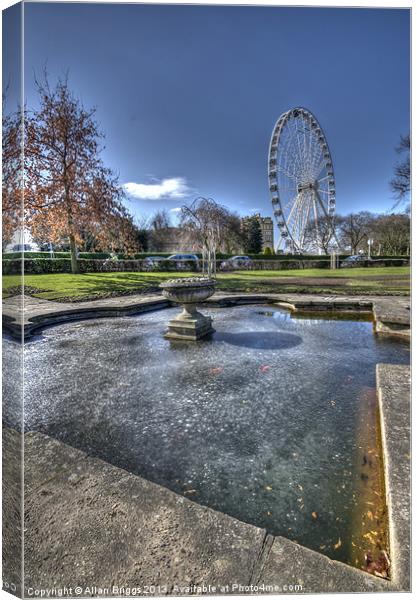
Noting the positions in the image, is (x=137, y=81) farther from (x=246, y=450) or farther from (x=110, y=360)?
(x=246, y=450)

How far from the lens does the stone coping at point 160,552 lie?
27.0 inches

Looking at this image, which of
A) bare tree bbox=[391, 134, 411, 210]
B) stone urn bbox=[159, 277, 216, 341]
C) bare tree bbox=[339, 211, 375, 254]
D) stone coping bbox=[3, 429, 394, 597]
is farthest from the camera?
A: bare tree bbox=[339, 211, 375, 254]

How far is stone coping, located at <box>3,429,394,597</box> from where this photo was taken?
686 mm

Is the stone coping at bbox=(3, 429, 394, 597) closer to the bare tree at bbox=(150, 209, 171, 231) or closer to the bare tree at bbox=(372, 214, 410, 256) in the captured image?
the bare tree at bbox=(372, 214, 410, 256)

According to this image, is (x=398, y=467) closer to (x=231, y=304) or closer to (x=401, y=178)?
(x=401, y=178)

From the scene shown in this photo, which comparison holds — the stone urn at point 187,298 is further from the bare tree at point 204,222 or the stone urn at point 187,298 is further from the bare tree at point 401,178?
the bare tree at point 204,222

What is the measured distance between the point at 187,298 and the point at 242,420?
6.56ft

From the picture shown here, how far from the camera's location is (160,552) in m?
0.73

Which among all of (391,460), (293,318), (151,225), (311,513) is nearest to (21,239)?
(311,513)

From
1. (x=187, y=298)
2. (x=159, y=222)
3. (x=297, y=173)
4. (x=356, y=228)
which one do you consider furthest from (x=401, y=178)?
(x=356, y=228)

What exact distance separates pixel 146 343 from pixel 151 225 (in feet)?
40.5

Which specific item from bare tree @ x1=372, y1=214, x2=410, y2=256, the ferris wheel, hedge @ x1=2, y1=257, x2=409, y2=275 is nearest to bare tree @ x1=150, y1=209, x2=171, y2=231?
hedge @ x1=2, y1=257, x2=409, y2=275

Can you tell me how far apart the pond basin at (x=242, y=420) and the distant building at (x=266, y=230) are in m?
11.5

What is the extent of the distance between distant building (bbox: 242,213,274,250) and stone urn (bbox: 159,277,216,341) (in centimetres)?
1112
